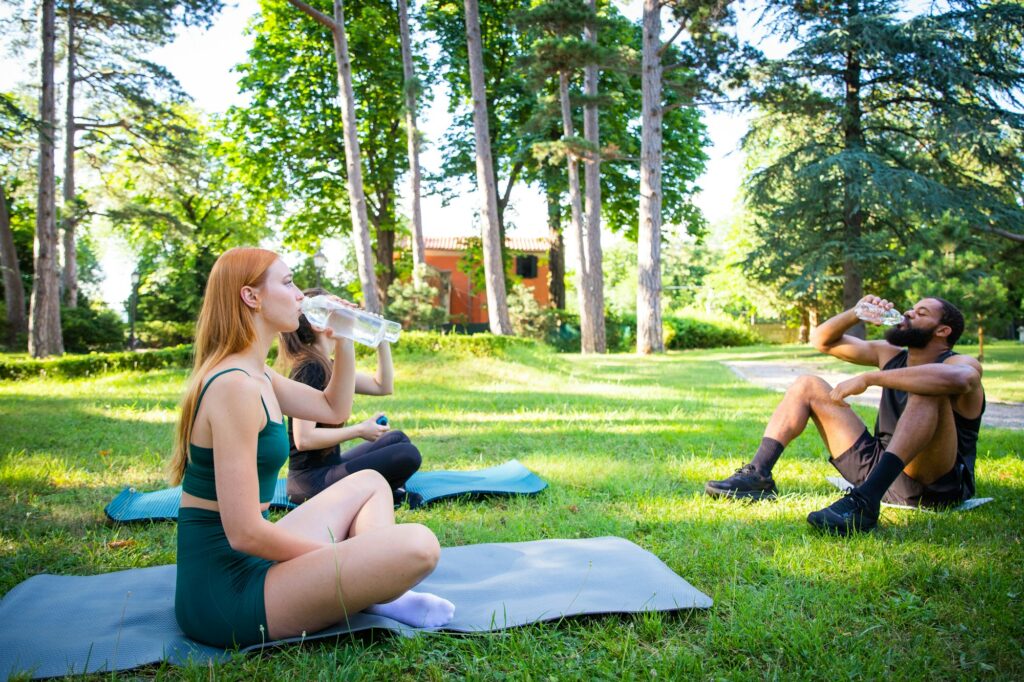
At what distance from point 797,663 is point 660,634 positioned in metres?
0.47

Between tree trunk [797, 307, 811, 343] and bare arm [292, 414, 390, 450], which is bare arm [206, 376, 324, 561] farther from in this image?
tree trunk [797, 307, 811, 343]

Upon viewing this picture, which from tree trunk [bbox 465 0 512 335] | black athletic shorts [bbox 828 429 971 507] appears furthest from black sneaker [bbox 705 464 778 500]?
tree trunk [bbox 465 0 512 335]

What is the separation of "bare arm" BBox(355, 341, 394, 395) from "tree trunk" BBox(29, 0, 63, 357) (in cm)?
1352

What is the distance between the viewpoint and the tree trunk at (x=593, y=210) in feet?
58.3

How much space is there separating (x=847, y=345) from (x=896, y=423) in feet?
2.37

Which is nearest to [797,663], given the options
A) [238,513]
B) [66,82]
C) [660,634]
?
[660,634]

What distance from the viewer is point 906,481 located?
13.0 feet

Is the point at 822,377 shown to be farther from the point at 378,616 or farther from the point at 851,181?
the point at 851,181

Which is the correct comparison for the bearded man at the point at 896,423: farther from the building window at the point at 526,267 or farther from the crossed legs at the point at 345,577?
the building window at the point at 526,267

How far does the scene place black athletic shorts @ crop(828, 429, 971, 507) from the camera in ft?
12.7

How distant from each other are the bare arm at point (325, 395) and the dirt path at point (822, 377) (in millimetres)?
5600

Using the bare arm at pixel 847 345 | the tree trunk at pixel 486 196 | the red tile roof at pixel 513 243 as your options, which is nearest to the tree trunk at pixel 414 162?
the tree trunk at pixel 486 196

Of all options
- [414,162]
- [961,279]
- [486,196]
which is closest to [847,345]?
[486,196]

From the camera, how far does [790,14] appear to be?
1761cm
